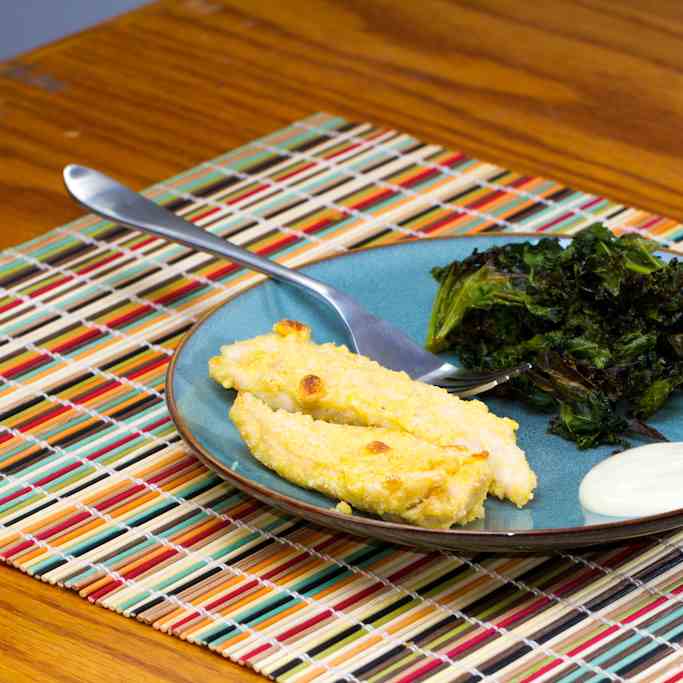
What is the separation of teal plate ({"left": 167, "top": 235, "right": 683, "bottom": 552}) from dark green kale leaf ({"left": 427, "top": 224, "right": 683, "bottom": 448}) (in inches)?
1.5

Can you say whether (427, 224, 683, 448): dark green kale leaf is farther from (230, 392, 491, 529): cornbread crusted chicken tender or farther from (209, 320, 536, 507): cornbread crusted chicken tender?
(230, 392, 491, 529): cornbread crusted chicken tender

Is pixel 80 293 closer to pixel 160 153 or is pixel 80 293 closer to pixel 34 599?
pixel 160 153

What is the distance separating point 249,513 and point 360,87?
152cm

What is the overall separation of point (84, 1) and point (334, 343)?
3.73 metres

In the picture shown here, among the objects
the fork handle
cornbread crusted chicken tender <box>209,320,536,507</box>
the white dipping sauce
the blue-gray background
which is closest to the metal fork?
the fork handle

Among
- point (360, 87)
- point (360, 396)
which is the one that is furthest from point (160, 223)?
point (360, 87)

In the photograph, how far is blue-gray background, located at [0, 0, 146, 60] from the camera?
17.6 feet

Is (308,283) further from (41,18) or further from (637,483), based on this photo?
(41,18)

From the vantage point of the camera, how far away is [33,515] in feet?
6.40

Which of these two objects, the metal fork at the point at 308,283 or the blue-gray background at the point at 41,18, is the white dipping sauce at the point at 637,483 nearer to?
the metal fork at the point at 308,283

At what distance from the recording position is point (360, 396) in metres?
1.90

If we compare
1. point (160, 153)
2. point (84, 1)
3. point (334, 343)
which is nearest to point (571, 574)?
point (334, 343)

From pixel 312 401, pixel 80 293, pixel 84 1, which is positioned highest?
pixel 312 401

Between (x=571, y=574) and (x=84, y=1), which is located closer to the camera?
(x=571, y=574)
